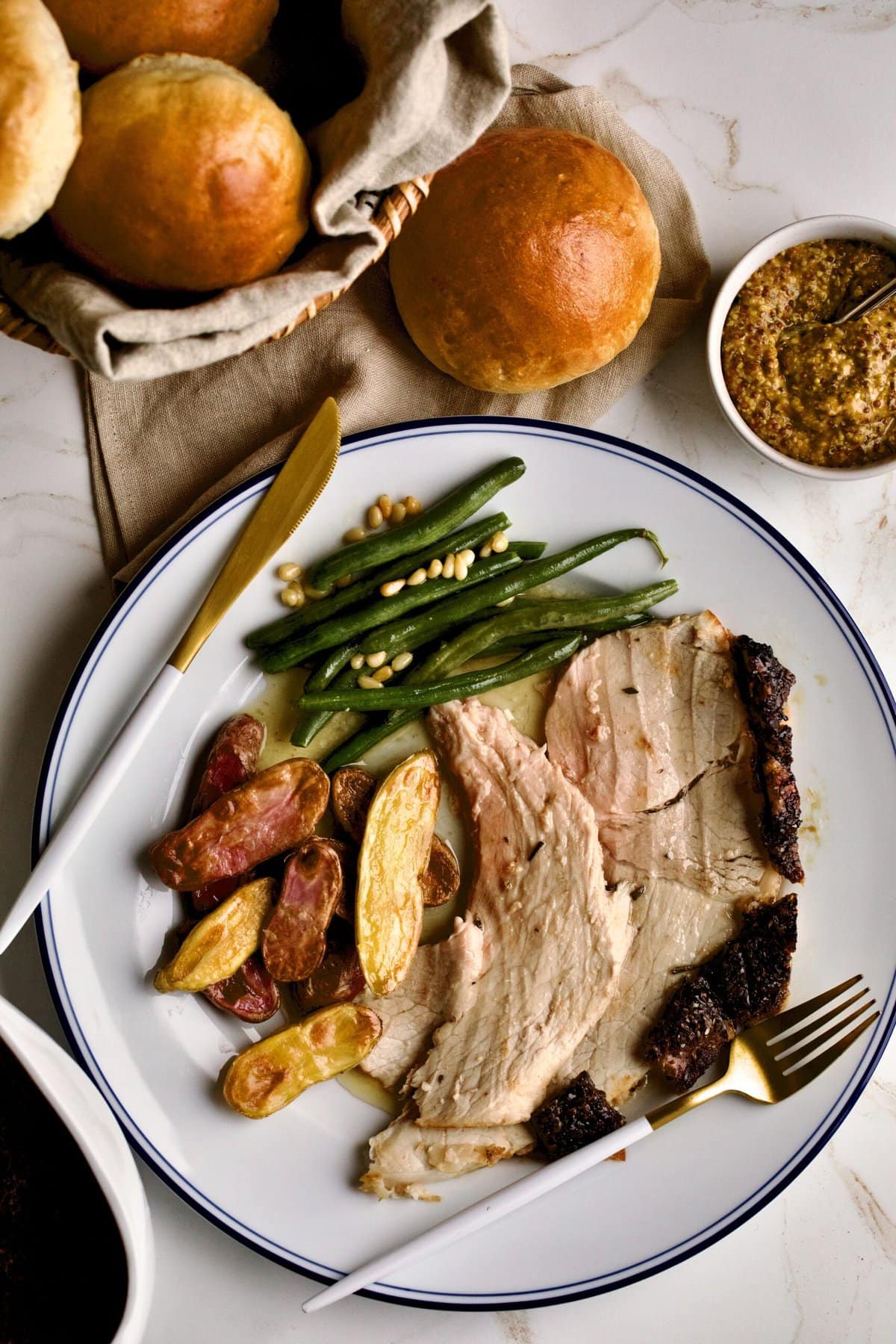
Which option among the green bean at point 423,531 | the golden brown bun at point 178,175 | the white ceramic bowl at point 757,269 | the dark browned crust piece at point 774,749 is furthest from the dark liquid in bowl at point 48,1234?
the white ceramic bowl at point 757,269

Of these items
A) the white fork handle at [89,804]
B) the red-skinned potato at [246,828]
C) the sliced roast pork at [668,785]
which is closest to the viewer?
the white fork handle at [89,804]

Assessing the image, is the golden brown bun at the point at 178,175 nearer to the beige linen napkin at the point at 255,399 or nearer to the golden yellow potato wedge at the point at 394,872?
the beige linen napkin at the point at 255,399

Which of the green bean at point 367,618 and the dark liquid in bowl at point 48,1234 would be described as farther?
the green bean at point 367,618

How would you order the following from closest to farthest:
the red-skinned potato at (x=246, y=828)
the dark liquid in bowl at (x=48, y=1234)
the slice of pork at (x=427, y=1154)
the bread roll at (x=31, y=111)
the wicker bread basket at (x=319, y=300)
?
the bread roll at (x=31, y=111) → the wicker bread basket at (x=319, y=300) → the dark liquid in bowl at (x=48, y=1234) → the red-skinned potato at (x=246, y=828) → the slice of pork at (x=427, y=1154)

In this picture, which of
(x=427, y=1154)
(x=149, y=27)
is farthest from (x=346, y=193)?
(x=427, y=1154)

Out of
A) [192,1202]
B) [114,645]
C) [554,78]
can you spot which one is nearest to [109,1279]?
[192,1202]

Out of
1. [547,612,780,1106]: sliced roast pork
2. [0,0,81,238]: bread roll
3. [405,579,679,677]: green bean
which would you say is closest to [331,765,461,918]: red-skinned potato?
[405,579,679,677]: green bean

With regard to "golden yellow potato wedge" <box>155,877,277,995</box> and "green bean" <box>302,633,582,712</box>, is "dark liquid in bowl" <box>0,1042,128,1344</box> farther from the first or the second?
"green bean" <box>302,633,582,712</box>
